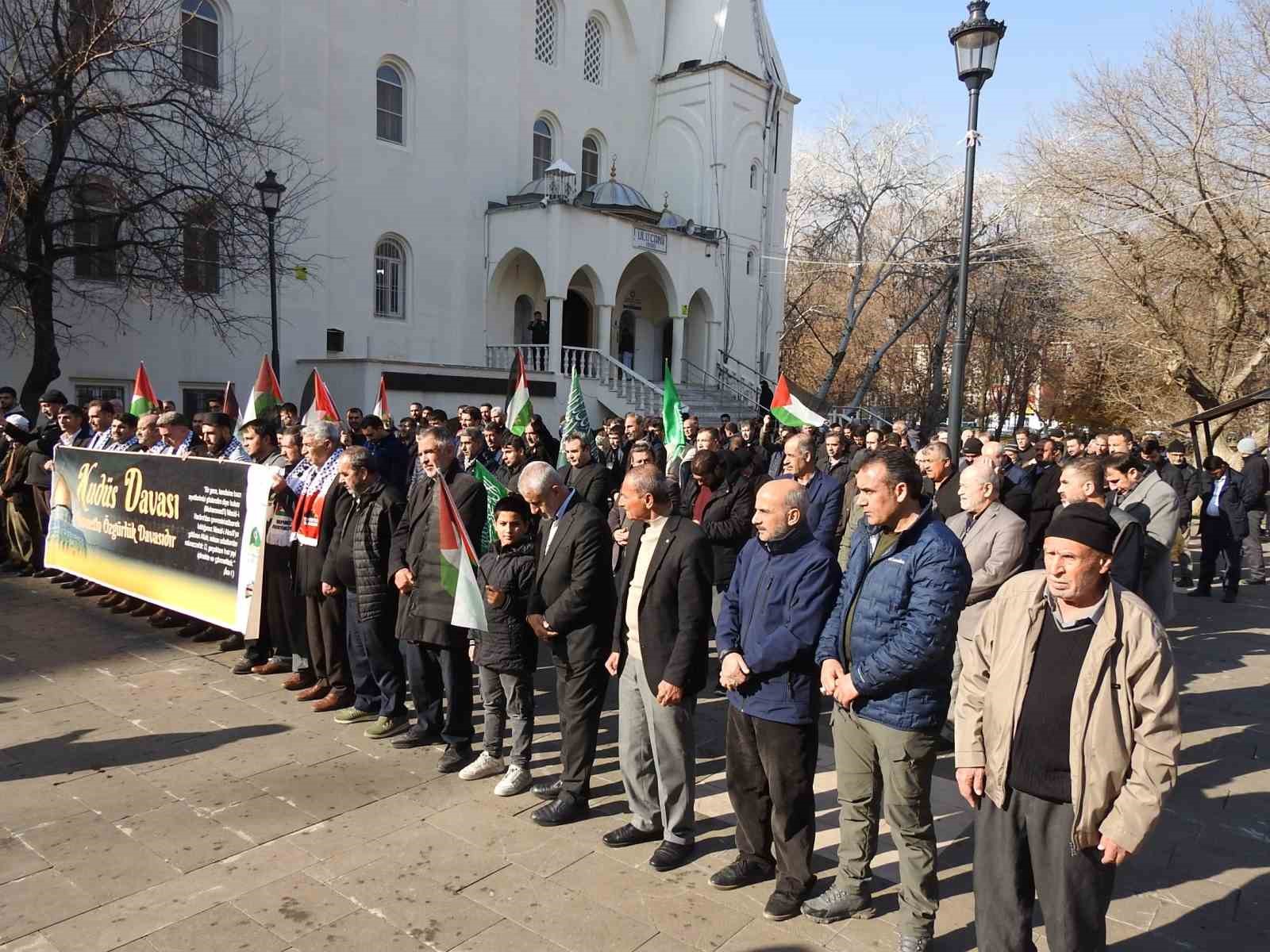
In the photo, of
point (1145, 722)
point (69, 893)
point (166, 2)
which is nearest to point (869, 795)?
point (1145, 722)

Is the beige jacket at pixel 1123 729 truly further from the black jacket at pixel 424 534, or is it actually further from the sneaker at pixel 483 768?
the black jacket at pixel 424 534

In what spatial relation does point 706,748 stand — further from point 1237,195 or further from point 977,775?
point 1237,195

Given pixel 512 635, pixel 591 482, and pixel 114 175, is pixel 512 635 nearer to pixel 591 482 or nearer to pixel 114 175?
pixel 591 482

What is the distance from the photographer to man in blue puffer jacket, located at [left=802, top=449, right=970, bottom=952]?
3404 mm

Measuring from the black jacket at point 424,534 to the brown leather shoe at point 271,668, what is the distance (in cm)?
188

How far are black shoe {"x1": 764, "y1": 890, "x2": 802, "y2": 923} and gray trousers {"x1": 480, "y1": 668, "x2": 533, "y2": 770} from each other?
1.72 metres

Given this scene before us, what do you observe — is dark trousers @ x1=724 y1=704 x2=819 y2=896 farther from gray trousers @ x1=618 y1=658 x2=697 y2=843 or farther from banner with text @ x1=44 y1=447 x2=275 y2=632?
banner with text @ x1=44 y1=447 x2=275 y2=632

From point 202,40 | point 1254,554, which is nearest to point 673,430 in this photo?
point 1254,554

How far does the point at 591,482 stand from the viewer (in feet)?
25.2

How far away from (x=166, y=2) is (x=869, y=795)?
19.7m

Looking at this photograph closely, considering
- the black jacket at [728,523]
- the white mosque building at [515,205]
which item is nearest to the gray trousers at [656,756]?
the black jacket at [728,523]

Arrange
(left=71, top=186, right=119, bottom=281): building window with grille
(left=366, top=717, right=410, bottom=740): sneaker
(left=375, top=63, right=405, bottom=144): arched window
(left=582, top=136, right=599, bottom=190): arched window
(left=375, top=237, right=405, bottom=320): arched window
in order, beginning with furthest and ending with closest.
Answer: (left=582, top=136, right=599, bottom=190): arched window, (left=375, top=237, right=405, bottom=320): arched window, (left=375, top=63, right=405, bottom=144): arched window, (left=71, top=186, right=119, bottom=281): building window with grille, (left=366, top=717, right=410, bottom=740): sneaker

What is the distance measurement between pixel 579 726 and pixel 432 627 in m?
1.21

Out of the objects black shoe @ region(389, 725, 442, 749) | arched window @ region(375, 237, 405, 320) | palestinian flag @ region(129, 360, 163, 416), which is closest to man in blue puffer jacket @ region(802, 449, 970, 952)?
black shoe @ region(389, 725, 442, 749)
